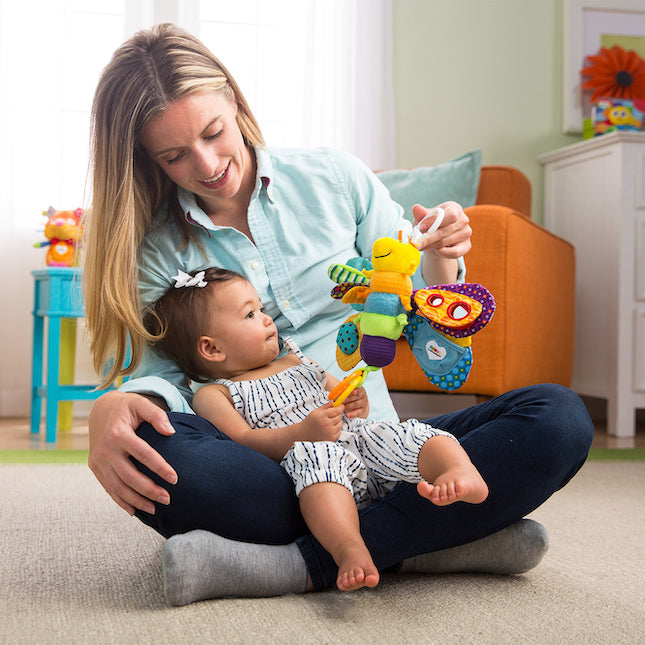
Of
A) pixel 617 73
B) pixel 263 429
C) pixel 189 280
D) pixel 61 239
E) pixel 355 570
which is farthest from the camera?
pixel 617 73

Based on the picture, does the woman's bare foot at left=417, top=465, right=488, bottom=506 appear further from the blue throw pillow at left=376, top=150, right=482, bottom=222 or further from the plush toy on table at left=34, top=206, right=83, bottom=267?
the plush toy on table at left=34, top=206, right=83, bottom=267

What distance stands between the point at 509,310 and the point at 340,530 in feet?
4.18

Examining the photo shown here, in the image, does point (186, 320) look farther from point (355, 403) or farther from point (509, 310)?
point (509, 310)

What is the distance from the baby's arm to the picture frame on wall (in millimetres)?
2424

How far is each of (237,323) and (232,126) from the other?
0.94 feet

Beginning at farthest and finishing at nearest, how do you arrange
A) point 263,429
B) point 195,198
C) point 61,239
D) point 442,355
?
point 61,239 < point 195,198 < point 263,429 < point 442,355

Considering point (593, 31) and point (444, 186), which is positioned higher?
point (593, 31)

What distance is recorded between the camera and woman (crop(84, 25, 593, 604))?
86 cm

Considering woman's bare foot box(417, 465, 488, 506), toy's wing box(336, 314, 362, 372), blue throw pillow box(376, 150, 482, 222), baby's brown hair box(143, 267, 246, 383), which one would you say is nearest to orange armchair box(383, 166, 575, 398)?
blue throw pillow box(376, 150, 482, 222)

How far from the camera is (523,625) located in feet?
2.59

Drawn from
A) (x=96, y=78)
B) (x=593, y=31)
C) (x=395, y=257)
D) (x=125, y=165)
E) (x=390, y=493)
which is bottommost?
(x=390, y=493)

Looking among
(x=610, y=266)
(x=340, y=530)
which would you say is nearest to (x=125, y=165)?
(x=340, y=530)

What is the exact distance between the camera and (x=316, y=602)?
854 millimetres

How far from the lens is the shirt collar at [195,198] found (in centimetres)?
118
